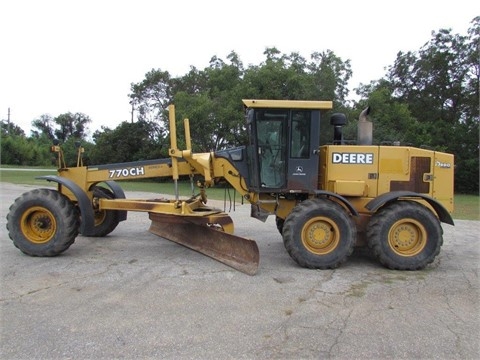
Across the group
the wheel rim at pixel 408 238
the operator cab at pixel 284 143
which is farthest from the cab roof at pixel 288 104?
the wheel rim at pixel 408 238

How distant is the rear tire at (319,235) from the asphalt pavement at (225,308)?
0.70 feet

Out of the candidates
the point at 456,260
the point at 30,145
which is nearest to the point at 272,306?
the point at 456,260

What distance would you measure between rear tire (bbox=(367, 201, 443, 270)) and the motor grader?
0.05ft

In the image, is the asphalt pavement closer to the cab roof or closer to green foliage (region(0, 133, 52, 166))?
the cab roof

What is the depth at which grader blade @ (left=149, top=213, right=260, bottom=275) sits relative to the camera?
6212 mm

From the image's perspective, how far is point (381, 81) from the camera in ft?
152

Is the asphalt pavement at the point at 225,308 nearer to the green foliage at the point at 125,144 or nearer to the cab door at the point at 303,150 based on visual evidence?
the cab door at the point at 303,150

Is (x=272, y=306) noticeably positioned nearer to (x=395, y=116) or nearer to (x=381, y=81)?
(x=395, y=116)

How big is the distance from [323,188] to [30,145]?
3130 inches

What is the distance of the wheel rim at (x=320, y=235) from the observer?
647 cm

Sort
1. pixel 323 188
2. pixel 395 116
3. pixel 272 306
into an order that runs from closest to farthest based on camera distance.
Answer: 1. pixel 272 306
2. pixel 323 188
3. pixel 395 116

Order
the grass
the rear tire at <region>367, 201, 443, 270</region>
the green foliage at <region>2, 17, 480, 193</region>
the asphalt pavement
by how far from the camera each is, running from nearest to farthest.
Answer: the asphalt pavement, the rear tire at <region>367, 201, 443, 270</region>, the grass, the green foliage at <region>2, 17, 480, 193</region>

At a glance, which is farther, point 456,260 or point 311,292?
point 456,260

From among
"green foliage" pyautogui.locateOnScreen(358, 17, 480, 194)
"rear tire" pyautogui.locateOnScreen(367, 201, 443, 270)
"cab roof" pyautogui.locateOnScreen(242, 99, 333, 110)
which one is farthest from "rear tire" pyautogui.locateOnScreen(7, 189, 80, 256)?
"green foliage" pyautogui.locateOnScreen(358, 17, 480, 194)
